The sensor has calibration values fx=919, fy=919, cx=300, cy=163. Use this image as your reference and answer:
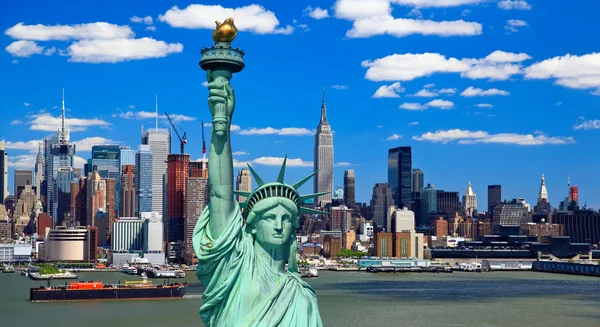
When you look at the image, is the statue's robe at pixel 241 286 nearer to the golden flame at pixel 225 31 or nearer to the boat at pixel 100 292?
the golden flame at pixel 225 31

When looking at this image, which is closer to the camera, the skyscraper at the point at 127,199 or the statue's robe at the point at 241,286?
the statue's robe at the point at 241,286

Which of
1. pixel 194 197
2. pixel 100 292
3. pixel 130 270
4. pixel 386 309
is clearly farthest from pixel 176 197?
pixel 386 309

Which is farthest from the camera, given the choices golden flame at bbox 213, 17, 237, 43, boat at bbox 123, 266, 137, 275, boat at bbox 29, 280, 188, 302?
boat at bbox 123, 266, 137, 275

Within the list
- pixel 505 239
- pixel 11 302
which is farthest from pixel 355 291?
pixel 505 239

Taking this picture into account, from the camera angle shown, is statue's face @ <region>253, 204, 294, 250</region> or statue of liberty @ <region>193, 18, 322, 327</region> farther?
statue's face @ <region>253, 204, 294, 250</region>

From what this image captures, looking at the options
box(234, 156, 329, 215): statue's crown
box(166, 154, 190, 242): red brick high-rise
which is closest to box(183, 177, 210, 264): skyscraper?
box(166, 154, 190, 242): red brick high-rise

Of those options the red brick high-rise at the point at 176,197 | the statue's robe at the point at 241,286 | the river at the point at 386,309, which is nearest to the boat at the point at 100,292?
the river at the point at 386,309

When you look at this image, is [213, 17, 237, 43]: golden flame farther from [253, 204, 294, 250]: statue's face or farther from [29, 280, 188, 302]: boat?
[29, 280, 188, 302]: boat

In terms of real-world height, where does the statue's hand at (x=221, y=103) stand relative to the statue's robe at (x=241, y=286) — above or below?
above
